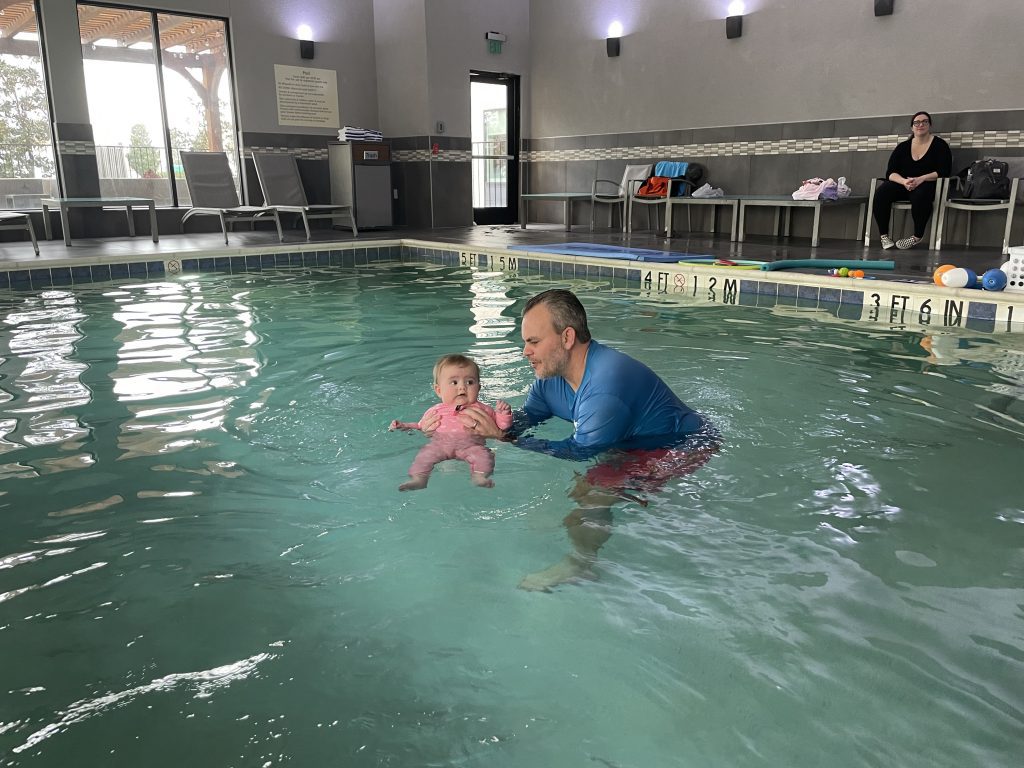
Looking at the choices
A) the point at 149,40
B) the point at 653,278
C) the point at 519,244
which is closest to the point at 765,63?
the point at 519,244

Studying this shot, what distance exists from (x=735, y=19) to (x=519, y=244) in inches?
162

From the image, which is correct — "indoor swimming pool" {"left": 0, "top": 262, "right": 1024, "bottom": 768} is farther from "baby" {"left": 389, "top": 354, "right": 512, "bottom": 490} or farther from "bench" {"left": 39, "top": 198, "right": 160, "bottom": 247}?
"bench" {"left": 39, "top": 198, "right": 160, "bottom": 247}

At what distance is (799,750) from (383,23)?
480 inches

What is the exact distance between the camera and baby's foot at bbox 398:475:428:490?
2.66 m

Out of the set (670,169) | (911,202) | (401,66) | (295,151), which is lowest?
(911,202)

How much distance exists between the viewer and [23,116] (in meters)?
9.53

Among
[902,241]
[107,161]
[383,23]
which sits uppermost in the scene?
[383,23]

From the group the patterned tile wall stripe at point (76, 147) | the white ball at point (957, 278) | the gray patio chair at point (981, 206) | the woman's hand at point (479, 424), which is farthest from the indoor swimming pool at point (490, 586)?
the patterned tile wall stripe at point (76, 147)

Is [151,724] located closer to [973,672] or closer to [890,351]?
[973,672]

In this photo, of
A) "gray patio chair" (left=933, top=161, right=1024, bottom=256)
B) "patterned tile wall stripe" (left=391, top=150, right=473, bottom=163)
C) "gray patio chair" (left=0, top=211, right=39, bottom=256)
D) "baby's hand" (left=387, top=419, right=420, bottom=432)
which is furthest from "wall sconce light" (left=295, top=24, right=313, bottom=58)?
"baby's hand" (left=387, top=419, right=420, bottom=432)

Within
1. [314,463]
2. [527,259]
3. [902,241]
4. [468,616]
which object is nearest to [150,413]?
[314,463]

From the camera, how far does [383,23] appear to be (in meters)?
11.8

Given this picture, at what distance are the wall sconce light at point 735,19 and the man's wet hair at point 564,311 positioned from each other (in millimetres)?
8885

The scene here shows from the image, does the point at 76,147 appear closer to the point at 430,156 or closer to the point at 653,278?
the point at 430,156
